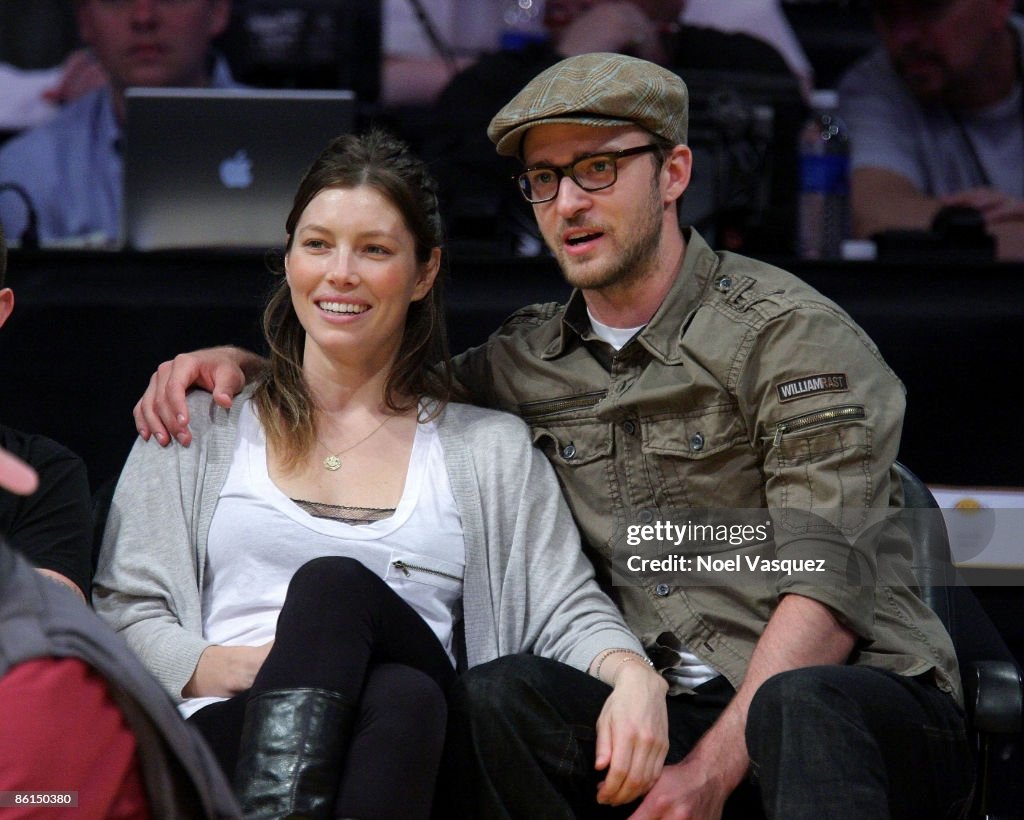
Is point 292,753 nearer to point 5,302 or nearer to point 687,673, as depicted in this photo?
point 687,673

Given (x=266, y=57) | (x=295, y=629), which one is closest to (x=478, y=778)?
(x=295, y=629)

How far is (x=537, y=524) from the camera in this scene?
2.21m

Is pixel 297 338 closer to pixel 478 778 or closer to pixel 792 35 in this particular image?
pixel 478 778

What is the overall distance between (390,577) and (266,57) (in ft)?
8.45

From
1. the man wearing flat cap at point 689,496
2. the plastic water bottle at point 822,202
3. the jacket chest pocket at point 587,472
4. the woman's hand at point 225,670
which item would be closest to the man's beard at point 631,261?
the man wearing flat cap at point 689,496

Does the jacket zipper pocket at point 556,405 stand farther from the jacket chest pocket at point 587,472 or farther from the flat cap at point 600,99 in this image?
the flat cap at point 600,99

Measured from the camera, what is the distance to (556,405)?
7.62 feet

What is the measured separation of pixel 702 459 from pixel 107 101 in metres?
2.84

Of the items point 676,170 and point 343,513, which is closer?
point 343,513

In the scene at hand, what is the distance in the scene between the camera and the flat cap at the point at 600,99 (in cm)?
220

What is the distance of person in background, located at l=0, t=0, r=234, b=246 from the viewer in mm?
4234

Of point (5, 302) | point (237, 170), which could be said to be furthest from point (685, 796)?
point (237, 170)

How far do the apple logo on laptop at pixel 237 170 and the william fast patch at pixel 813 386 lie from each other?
56.4 inches

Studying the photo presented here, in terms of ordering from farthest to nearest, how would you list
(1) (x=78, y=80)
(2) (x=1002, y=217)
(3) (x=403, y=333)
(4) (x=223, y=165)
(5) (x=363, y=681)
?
(1) (x=78, y=80)
(2) (x=1002, y=217)
(4) (x=223, y=165)
(3) (x=403, y=333)
(5) (x=363, y=681)
